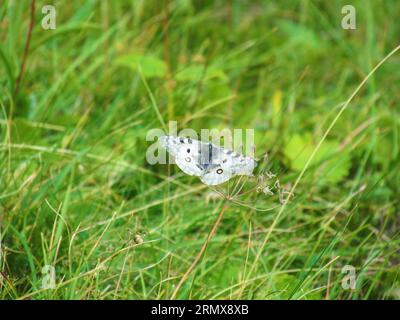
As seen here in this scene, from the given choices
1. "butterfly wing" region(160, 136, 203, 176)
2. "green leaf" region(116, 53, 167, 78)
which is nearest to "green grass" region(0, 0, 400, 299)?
"green leaf" region(116, 53, 167, 78)

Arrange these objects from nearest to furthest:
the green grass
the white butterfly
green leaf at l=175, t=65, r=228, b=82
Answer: the white butterfly
the green grass
green leaf at l=175, t=65, r=228, b=82

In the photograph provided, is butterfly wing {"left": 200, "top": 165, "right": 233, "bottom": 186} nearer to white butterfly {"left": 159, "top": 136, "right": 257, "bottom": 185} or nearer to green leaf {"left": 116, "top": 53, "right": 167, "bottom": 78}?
white butterfly {"left": 159, "top": 136, "right": 257, "bottom": 185}

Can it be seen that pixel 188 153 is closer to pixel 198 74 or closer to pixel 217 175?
pixel 217 175

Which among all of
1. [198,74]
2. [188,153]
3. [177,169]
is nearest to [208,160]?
[188,153]

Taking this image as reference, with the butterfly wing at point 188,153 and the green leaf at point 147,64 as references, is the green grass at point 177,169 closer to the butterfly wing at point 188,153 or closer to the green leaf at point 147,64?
the green leaf at point 147,64

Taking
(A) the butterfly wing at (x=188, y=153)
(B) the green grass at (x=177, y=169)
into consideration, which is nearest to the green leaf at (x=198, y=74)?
(B) the green grass at (x=177, y=169)
